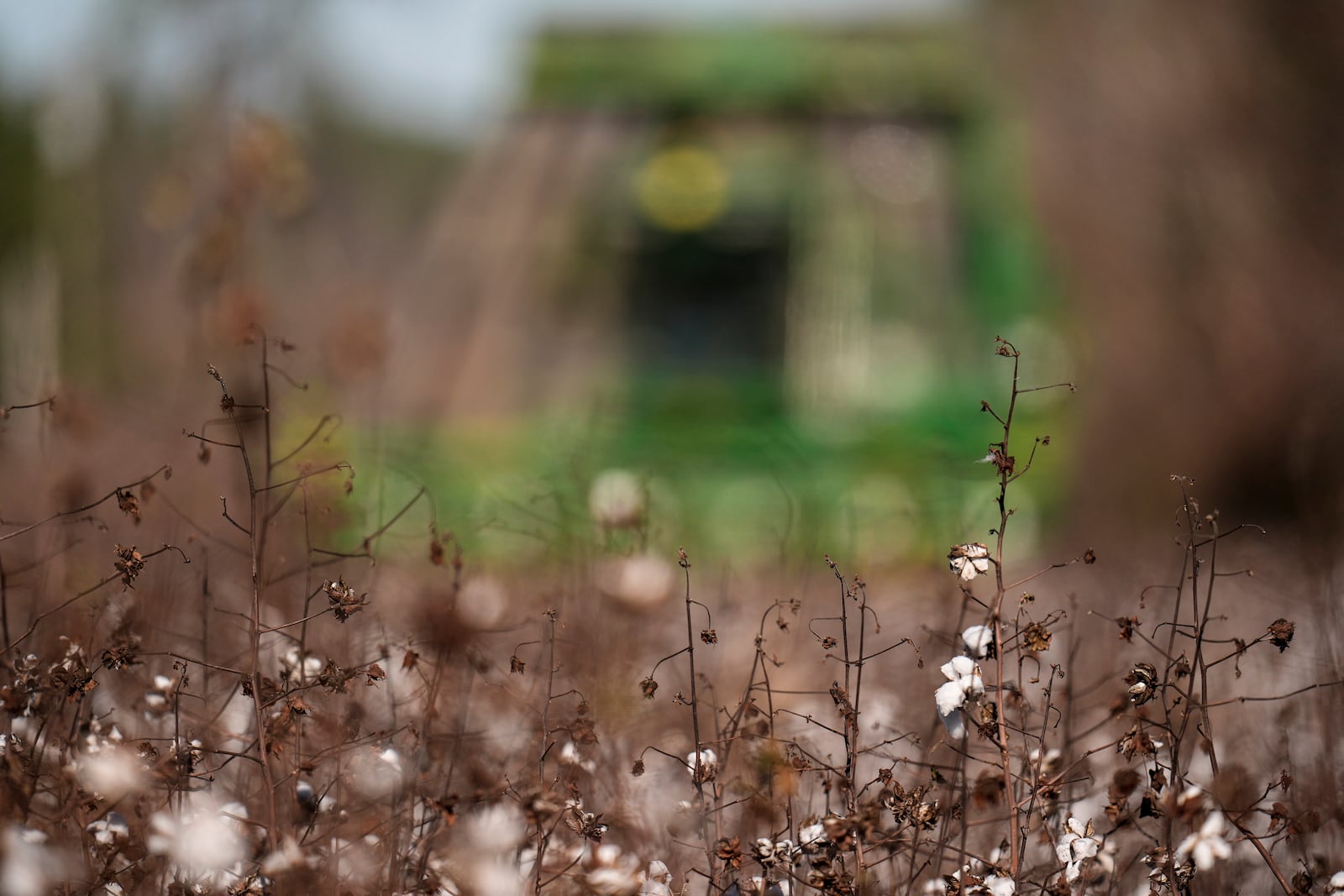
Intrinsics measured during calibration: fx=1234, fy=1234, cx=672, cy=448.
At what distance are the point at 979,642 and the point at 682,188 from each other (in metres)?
5.35

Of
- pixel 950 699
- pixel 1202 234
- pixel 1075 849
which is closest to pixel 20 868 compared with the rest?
pixel 950 699

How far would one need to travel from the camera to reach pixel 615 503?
2.49 meters

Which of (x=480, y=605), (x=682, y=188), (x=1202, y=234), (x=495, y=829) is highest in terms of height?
(x=682, y=188)

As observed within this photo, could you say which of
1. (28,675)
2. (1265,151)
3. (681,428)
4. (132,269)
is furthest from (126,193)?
(28,675)

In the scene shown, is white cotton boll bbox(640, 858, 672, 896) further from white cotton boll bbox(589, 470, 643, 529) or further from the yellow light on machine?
the yellow light on machine

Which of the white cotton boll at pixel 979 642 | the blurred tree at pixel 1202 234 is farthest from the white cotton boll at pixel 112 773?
the blurred tree at pixel 1202 234

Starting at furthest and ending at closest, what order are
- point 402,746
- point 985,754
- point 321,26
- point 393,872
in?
point 321,26 → point 985,754 → point 402,746 → point 393,872

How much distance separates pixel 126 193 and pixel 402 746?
55.6 ft

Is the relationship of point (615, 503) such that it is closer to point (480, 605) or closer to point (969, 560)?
point (480, 605)

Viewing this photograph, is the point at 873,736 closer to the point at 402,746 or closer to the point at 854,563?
the point at 854,563

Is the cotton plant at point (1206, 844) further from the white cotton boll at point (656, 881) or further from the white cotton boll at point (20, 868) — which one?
the white cotton boll at point (20, 868)

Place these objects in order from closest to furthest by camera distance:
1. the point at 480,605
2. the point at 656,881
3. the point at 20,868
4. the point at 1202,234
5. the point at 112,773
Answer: the point at 20,868 → the point at 112,773 → the point at 656,881 → the point at 480,605 → the point at 1202,234

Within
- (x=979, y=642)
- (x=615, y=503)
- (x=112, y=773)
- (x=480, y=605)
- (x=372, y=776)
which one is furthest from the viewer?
(x=615, y=503)

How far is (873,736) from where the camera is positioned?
2.51 meters
